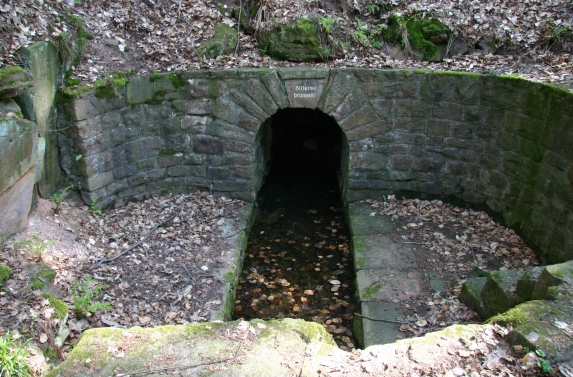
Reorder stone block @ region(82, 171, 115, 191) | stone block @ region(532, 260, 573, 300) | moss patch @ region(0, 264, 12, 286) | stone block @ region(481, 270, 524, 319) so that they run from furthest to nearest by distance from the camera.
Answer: stone block @ region(82, 171, 115, 191), moss patch @ region(0, 264, 12, 286), stone block @ region(481, 270, 524, 319), stone block @ region(532, 260, 573, 300)

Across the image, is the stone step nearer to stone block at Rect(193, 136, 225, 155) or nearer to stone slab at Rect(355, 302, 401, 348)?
stone slab at Rect(355, 302, 401, 348)

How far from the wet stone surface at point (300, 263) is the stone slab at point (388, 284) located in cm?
34

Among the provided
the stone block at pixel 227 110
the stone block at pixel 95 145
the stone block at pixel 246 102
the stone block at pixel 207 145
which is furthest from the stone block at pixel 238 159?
the stone block at pixel 95 145

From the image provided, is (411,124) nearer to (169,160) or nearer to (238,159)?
(238,159)

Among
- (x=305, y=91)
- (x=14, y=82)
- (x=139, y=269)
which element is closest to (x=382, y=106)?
(x=305, y=91)

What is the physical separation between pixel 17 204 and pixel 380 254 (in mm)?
4082

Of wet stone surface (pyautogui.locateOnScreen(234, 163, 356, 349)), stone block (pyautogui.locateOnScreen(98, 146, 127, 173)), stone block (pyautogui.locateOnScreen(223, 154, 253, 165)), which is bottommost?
wet stone surface (pyautogui.locateOnScreen(234, 163, 356, 349))

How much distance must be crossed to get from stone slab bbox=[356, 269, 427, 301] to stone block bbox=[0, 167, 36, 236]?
371cm

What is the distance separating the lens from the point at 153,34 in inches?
271

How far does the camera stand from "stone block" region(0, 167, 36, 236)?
15.2 ft

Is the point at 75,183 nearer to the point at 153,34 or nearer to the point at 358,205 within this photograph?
the point at 153,34

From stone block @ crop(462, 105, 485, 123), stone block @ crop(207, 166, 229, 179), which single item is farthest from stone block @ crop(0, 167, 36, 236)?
stone block @ crop(462, 105, 485, 123)

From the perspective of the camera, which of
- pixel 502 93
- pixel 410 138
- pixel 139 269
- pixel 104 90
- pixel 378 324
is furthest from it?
pixel 410 138

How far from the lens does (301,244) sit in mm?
6492
